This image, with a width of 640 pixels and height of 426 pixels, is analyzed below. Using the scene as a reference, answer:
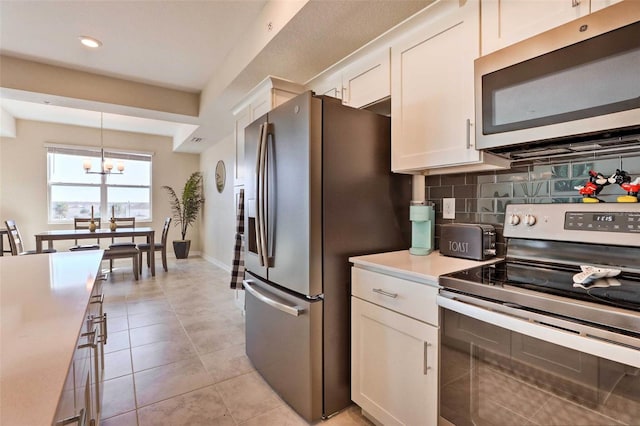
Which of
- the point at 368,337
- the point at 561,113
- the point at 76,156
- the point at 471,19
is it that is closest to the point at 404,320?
the point at 368,337

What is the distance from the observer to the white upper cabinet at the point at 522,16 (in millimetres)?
1160

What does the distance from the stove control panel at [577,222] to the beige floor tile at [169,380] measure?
2105mm

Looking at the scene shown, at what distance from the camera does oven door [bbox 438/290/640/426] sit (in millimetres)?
802

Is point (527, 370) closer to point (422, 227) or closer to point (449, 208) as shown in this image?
point (422, 227)

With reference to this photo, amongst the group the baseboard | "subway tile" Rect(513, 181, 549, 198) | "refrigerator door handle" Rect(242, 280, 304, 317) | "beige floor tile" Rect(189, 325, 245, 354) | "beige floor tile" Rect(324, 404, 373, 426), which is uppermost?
"subway tile" Rect(513, 181, 549, 198)

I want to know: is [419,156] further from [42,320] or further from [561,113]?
[42,320]

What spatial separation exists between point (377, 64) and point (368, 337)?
165 centimetres

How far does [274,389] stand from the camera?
1.92 meters

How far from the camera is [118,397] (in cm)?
188

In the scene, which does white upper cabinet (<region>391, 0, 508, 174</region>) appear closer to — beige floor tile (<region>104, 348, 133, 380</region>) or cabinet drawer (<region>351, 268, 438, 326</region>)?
cabinet drawer (<region>351, 268, 438, 326</region>)

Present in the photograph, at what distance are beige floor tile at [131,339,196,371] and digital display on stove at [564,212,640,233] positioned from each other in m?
2.59

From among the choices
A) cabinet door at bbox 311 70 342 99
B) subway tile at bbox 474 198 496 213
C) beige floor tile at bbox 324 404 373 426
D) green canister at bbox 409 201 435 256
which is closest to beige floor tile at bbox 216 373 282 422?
beige floor tile at bbox 324 404 373 426

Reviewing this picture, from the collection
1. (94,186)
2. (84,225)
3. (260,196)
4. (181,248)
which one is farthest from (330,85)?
(94,186)

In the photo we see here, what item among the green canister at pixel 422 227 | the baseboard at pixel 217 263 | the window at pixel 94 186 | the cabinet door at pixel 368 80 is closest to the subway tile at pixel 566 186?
the green canister at pixel 422 227
